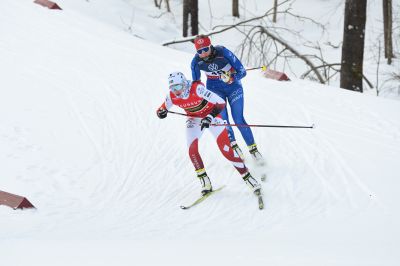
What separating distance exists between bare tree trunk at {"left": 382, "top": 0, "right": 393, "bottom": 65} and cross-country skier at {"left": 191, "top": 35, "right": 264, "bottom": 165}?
10377mm

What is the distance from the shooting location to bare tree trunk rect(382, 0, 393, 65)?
52.9ft

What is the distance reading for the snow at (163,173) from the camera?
16.3ft

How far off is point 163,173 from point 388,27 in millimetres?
11237

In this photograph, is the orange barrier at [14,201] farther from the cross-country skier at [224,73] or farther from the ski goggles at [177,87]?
the cross-country skier at [224,73]

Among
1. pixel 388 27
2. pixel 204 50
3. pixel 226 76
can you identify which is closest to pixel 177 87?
pixel 204 50

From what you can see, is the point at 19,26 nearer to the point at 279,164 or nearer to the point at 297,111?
the point at 297,111

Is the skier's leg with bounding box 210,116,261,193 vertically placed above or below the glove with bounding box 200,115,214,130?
below

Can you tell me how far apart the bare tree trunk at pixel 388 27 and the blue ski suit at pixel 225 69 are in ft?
34.0

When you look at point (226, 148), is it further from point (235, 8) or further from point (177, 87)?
point (235, 8)

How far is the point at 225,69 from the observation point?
23.3 feet

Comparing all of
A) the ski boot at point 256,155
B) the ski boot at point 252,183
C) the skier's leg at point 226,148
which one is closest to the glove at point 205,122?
the skier's leg at point 226,148

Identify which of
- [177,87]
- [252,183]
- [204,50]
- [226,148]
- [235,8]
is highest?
[235,8]

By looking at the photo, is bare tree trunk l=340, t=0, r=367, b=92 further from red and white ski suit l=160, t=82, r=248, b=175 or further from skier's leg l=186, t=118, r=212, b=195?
skier's leg l=186, t=118, r=212, b=195

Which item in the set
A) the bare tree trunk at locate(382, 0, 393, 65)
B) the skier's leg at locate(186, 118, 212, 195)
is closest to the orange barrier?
the skier's leg at locate(186, 118, 212, 195)
